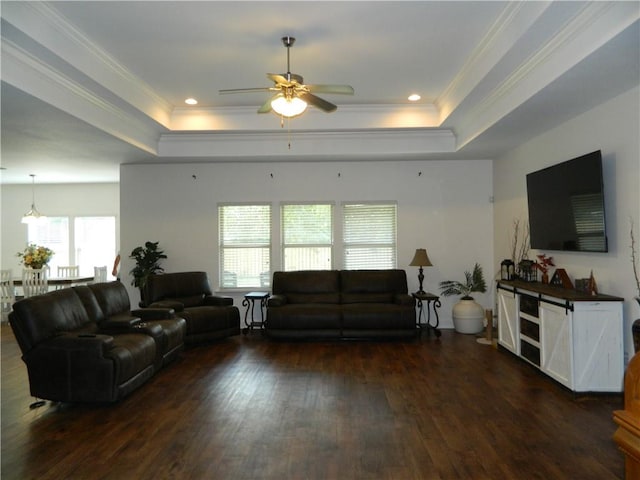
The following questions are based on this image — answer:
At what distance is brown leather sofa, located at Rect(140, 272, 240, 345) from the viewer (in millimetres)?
5809

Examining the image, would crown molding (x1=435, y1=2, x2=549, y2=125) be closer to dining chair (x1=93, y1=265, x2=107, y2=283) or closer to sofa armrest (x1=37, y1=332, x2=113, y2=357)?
sofa armrest (x1=37, y1=332, x2=113, y2=357)

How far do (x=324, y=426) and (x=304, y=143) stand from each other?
14.3 feet

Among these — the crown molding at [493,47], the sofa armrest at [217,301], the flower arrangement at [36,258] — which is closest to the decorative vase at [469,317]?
the crown molding at [493,47]

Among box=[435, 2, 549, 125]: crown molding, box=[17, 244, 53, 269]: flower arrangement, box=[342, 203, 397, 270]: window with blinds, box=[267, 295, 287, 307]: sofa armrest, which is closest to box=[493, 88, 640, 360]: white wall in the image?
box=[435, 2, 549, 125]: crown molding

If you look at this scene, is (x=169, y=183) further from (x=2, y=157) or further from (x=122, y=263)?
(x=2, y=157)

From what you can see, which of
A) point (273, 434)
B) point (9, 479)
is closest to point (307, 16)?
point (273, 434)

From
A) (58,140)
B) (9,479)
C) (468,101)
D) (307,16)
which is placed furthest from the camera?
(58,140)

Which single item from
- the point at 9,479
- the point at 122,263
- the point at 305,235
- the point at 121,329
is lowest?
the point at 9,479

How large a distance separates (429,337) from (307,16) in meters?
4.70

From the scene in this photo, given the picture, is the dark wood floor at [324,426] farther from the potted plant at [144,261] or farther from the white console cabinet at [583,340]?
the potted plant at [144,261]

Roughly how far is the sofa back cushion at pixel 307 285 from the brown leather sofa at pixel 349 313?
0.02 meters

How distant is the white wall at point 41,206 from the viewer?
10.1 m

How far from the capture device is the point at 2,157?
21.9 ft

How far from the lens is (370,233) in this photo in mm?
7188
